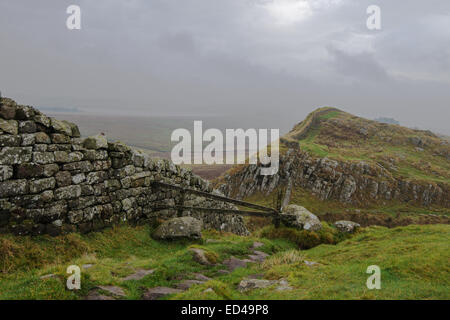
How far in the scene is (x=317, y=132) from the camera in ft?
254

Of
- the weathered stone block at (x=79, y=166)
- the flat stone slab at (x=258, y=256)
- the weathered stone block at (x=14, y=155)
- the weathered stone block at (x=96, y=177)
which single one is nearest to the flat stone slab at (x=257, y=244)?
the flat stone slab at (x=258, y=256)

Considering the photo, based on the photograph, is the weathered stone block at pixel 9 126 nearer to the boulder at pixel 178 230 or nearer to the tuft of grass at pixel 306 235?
the boulder at pixel 178 230

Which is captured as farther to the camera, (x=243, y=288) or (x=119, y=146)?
(x=119, y=146)

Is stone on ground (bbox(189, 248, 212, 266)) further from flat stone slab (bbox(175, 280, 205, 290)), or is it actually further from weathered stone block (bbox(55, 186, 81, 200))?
weathered stone block (bbox(55, 186, 81, 200))

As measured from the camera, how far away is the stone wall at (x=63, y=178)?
308 inches

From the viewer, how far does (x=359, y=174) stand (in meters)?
48.2

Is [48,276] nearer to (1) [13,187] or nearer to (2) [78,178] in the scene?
(1) [13,187]

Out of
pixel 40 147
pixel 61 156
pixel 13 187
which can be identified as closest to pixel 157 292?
pixel 13 187

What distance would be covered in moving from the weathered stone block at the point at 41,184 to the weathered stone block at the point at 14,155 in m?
0.77

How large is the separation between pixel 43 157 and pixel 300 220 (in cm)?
1241

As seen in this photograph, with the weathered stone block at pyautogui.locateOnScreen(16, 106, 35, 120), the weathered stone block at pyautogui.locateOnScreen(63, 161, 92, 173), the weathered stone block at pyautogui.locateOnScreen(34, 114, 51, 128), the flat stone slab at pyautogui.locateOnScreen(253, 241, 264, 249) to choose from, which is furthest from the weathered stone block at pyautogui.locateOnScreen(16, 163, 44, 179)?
the flat stone slab at pyautogui.locateOnScreen(253, 241, 264, 249)
